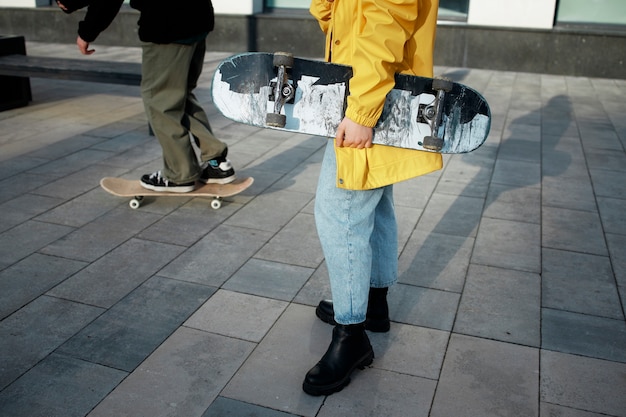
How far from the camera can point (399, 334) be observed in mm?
3082

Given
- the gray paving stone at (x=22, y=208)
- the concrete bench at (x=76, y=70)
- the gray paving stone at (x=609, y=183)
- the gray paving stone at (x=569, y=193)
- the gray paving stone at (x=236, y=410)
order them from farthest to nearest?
the concrete bench at (x=76, y=70), the gray paving stone at (x=609, y=183), the gray paving stone at (x=569, y=193), the gray paving stone at (x=22, y=208), the gray paving stone at (x=236, y=410)

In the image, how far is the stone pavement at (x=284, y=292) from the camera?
8.64ft

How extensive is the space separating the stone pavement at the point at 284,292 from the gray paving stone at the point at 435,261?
0.01 metres

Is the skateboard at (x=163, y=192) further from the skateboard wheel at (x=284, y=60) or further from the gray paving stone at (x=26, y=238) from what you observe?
the skateboard wheel at (x=284, y=60)

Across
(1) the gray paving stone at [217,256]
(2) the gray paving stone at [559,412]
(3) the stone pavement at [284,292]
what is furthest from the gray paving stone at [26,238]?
(2) the gray paving stone at [559,412]

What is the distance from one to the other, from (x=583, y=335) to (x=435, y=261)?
99 centimetres

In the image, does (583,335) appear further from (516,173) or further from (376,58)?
(516,173)

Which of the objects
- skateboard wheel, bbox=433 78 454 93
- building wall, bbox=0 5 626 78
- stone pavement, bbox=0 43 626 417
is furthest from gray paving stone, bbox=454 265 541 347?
building wall, bbox=0 5 626 78

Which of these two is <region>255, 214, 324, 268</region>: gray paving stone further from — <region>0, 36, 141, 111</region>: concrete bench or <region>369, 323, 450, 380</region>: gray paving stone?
<region>0, 36, 141, 111</region>: concrete bench

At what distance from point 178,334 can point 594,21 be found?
1008 centimetres

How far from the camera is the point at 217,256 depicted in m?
3.87

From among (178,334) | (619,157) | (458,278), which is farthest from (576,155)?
(178,334)

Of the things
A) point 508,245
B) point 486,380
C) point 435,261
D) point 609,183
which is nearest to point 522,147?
point 609,183

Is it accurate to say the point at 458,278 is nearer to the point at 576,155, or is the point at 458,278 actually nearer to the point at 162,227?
the point at 162,227
